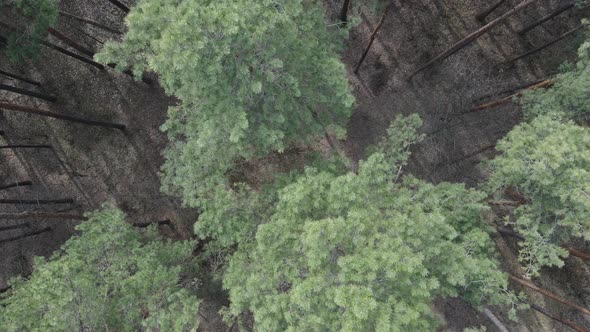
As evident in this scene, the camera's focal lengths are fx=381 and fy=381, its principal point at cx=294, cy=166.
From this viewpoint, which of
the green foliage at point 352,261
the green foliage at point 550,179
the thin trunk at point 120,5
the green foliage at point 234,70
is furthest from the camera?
the thin trunk at point 120,5

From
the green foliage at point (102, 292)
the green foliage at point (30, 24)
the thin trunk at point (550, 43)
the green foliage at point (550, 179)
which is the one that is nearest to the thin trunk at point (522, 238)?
the green foliage at point (550, 179)

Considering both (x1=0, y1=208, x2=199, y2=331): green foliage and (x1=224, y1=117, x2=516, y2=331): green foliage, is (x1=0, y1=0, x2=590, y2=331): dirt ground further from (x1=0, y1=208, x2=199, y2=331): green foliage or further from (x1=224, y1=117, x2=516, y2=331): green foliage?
(x1=224, y1=117, x2=516, y2=331): green foliage

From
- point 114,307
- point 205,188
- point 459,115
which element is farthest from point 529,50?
point 114,307

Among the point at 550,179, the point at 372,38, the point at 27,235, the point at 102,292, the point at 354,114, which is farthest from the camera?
the point at 354,114

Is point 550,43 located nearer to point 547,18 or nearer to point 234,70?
point 547,18

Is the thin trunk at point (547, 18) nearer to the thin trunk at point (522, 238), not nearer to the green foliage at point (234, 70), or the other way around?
the thin trunk at point (522, 238)

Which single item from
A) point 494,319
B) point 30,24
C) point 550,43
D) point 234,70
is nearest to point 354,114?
point 550,43

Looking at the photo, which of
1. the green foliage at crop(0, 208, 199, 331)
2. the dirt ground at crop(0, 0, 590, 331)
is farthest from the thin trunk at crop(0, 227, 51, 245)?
the green foliage at crop(0, 208, 199, 331)
